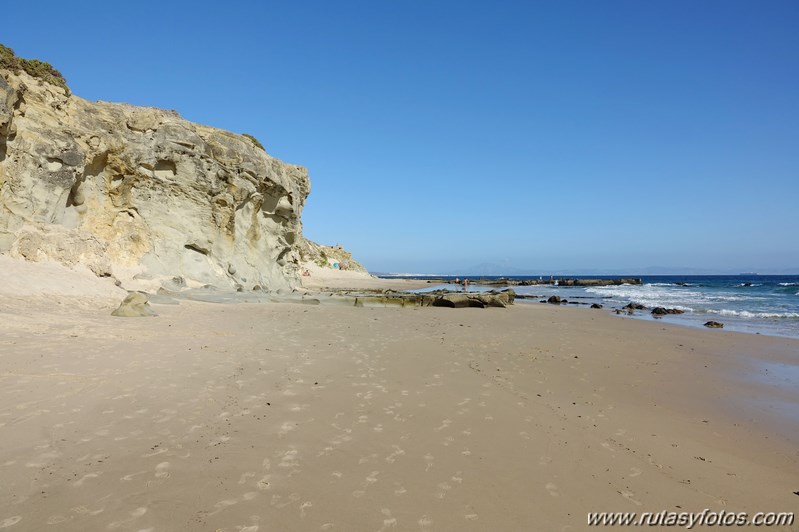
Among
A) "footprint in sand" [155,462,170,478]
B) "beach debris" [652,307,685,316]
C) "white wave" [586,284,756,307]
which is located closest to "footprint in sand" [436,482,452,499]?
"footprint in sand" [155,462,170,478]

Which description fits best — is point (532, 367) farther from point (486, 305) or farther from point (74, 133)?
point (74, 133)

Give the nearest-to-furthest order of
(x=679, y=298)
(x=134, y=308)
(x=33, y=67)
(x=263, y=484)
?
(x=263, y=484)
(x=134, y=308)
(x=33, y=67)
(x=679, y=298)

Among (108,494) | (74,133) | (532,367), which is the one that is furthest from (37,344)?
(74,133)

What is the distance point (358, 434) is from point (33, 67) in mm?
21304

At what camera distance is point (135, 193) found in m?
21.0

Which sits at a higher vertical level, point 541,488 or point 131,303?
point 131,303

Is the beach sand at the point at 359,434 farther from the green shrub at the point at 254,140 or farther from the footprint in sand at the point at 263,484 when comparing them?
the green shrub at the point at 254,140

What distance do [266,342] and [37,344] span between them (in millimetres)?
4372

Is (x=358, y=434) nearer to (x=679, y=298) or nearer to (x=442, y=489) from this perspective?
(x=442, y=489)

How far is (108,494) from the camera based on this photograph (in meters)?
3.56

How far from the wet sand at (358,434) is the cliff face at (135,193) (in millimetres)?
8196

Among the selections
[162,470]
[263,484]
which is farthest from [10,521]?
[263,484]

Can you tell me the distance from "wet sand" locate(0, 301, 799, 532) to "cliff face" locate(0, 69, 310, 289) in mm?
8196

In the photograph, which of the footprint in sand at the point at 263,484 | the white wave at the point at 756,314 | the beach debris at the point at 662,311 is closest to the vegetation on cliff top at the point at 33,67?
the footprint in sand at the point at 263,484
